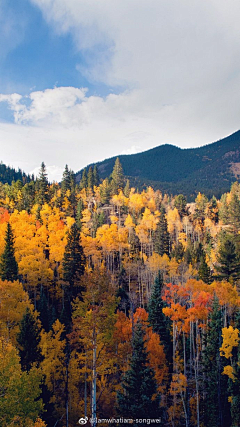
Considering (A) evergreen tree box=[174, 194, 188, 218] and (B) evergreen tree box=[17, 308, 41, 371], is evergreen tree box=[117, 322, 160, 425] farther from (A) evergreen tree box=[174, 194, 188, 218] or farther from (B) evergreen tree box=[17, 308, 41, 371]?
(A) evergreen tree box=[174, 194, 188, 218]

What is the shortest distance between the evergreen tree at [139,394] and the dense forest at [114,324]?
0.07 meters

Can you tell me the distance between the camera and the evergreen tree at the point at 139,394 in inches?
730

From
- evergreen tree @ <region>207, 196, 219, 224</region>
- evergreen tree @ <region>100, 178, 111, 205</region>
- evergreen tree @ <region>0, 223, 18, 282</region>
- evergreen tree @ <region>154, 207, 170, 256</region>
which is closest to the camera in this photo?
evergreen tree @ <region>0, 223, 18, 282</region>

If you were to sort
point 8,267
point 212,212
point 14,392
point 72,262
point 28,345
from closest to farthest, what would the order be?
point 14,392
point 28,345
point 8,267
point 72,262
point 212,212

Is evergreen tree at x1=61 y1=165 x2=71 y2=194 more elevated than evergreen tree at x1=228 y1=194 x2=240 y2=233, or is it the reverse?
evergreen tree at x1=61 y1=165 x2=71 y2=194

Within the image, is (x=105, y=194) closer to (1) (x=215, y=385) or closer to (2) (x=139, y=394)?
(1) (x=215, y=385)

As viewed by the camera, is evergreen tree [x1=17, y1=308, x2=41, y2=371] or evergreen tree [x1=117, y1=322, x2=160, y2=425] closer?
evergreen tree [x1=117, y1=322, x2=160, y2=425]

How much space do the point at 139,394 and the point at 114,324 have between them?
10.0m

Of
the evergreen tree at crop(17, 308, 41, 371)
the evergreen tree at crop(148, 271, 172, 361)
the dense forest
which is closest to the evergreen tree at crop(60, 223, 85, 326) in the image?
the dense forest

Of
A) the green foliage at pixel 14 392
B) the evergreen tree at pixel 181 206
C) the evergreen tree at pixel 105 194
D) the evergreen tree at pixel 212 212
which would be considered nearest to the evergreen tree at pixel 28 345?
the green foliage at pixel 14 392

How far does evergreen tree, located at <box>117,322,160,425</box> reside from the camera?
18547 mm

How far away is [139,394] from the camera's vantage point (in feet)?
63.1

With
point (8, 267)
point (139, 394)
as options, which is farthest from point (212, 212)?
point (139, 394)

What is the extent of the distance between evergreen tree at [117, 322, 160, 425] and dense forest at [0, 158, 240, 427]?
A: 7 cm
